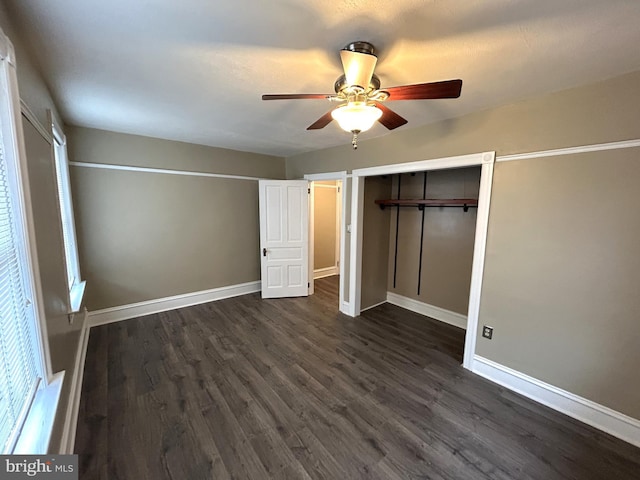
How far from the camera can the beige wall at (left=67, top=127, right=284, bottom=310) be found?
3242mm

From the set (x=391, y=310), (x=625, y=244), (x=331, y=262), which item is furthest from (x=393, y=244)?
(x=625, y=244)

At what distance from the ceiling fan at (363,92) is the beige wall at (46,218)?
132 cm

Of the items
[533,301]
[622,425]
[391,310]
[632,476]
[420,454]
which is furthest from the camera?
[391,310]

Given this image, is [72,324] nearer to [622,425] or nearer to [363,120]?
[363,120]

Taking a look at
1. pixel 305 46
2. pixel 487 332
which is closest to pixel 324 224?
pixel 487 332

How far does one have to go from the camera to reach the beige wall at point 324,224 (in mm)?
5711

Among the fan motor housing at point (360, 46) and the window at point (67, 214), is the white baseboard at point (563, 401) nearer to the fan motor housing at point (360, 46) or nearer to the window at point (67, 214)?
the fan motor housing at point (360, 46)

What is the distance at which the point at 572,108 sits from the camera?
1.92 meters

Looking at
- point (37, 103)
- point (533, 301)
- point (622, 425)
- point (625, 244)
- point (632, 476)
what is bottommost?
point (632, 476)

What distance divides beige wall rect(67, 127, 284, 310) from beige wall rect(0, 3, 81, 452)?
1.32 m

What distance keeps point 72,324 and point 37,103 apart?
5.72 ft

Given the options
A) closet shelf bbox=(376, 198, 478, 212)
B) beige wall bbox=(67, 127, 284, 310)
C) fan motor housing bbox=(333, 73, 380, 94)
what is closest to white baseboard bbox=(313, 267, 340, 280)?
beige wall bbox=(67, 127, 284, 310)

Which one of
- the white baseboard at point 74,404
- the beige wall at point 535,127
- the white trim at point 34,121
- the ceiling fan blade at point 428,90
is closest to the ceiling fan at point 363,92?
the ceiling fan blade at point 428,90

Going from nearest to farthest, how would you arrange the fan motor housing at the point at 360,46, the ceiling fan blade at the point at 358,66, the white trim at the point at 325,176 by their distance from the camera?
the ceiling fan blade at the point at 358,66 < the fan motor housing at the point at 360,46 < the white trim at the point at 325,176
